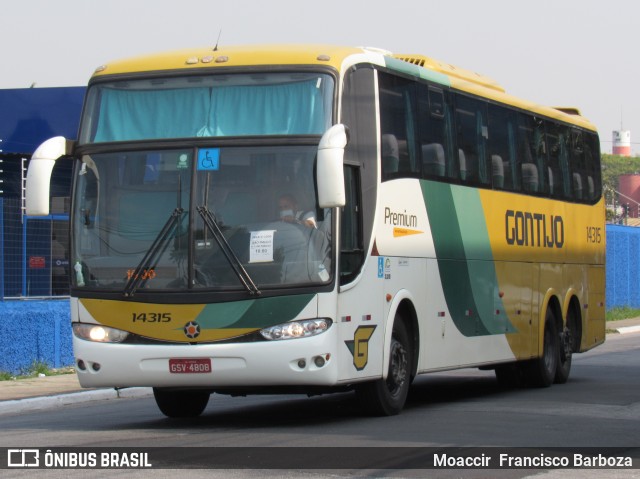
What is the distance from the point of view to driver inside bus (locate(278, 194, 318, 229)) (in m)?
11.8

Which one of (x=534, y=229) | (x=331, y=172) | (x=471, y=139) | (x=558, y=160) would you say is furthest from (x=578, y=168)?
(x=331, y=172)

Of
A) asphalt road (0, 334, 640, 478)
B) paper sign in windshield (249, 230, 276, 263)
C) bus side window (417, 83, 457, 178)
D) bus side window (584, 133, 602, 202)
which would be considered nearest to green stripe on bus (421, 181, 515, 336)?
bus side window (417, 83, 457, 178)

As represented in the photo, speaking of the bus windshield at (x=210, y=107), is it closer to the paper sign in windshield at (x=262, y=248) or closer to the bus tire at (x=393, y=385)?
the paper sign in windshield at (x=262, y=248)

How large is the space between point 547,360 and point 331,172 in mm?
7917

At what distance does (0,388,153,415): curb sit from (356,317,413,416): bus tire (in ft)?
15.1

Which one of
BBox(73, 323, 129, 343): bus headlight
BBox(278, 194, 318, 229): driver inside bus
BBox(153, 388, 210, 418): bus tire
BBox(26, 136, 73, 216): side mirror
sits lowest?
BBox(153, 388, 210, 418): bus tire

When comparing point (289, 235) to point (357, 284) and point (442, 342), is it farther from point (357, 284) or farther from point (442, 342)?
point (442, 342)

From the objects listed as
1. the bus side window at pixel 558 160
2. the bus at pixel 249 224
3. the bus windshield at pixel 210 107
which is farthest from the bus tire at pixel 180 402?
the bus side window at pixel 558 160

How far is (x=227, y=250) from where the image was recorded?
11.8 meters

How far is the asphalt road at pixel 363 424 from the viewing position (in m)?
10.7

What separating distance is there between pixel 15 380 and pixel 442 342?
7.00m

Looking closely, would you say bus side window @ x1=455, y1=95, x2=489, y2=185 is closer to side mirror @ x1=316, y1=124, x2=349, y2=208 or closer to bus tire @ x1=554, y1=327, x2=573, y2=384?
bus tire @ x1=554, y1=327, x2=573, y2=384

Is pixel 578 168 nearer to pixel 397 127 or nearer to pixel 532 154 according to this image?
pixel 532 154

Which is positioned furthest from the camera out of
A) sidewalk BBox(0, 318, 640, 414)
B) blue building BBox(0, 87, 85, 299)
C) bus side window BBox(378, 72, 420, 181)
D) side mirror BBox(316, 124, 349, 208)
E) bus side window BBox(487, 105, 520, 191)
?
blue building BBox(0, 87, 85, 299)
